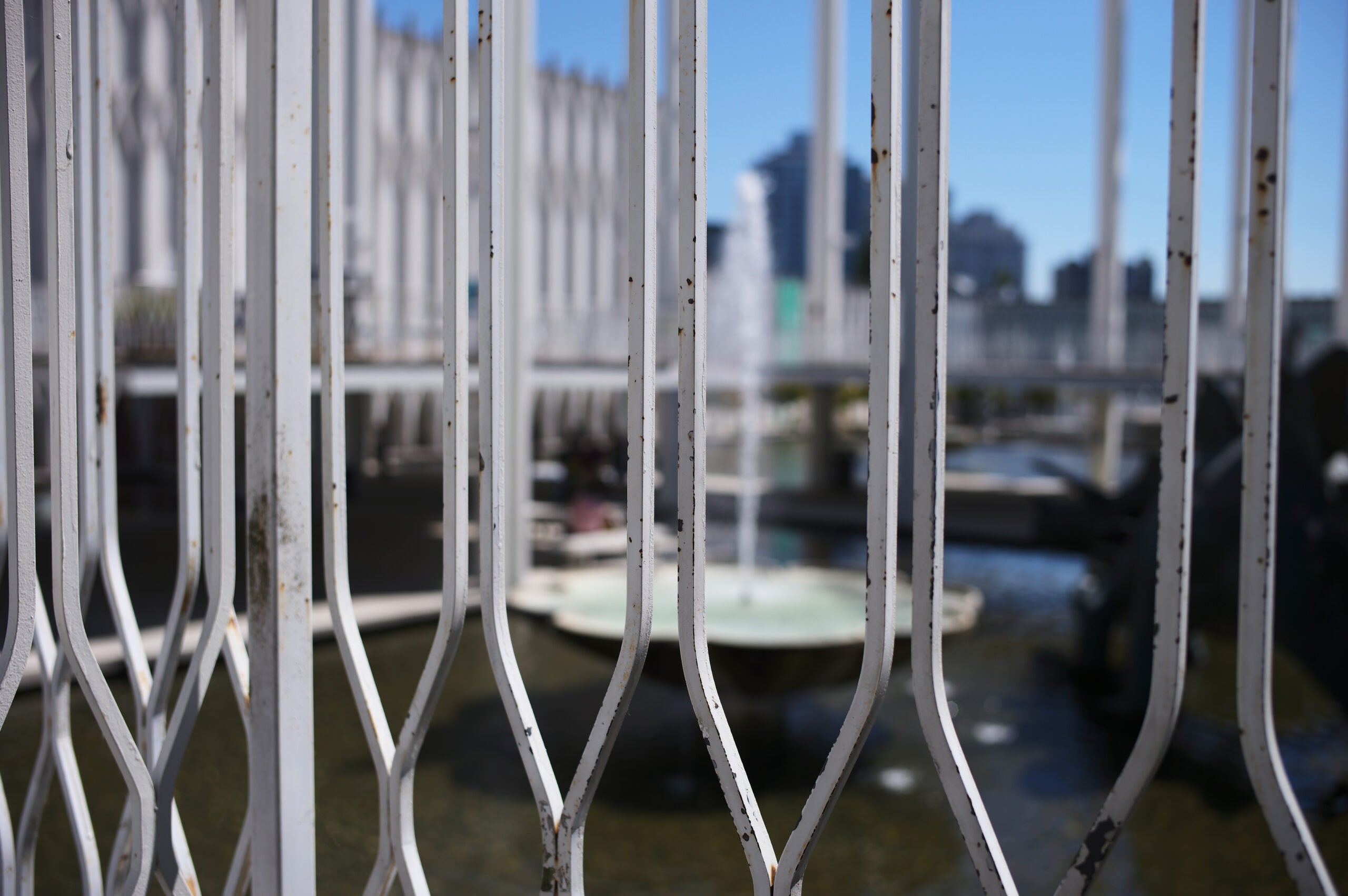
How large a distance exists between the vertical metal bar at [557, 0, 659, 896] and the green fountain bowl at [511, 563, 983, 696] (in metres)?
3.91

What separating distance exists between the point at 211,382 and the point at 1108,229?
19.2 m

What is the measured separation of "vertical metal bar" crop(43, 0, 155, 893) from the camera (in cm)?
142

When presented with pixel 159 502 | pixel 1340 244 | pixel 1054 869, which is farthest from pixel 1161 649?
pixel 1340 244

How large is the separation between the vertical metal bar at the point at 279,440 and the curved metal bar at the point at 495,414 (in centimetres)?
24

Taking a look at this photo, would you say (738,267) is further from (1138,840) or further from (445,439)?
(445,439)

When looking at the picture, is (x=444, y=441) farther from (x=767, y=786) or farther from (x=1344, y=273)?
(x=1344, y=273)

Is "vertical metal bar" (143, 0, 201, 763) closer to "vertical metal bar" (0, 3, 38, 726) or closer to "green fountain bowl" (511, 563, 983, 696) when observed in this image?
"vertical metal bar" (0, 3, 38, 726)

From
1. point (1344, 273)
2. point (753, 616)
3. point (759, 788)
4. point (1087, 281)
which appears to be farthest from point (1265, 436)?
point (1087, 281)

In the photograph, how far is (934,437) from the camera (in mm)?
952

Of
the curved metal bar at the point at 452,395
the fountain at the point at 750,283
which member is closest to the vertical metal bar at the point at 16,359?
the curved metal bar at the point at 452,395

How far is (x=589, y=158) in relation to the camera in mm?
29562

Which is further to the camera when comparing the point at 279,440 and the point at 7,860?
the point at 7,860

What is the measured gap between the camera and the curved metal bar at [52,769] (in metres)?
1.53

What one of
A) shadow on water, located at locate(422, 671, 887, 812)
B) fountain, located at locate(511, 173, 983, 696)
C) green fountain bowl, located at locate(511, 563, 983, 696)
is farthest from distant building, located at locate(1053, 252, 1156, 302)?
shadow on water, located at locate(422, 671, 887, 812)
